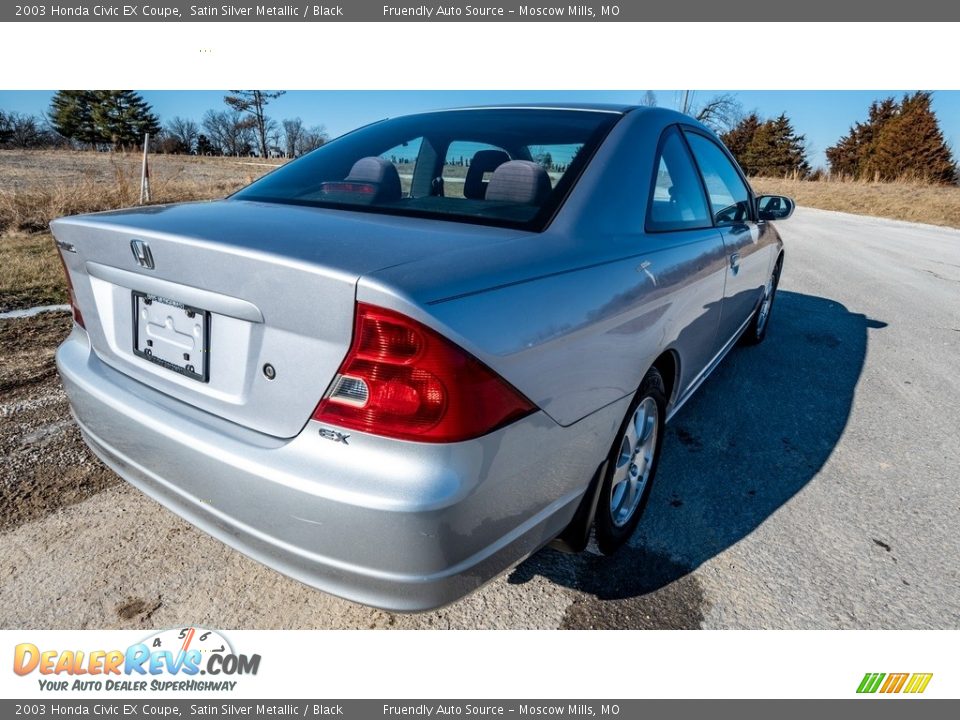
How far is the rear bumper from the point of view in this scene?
126 cm

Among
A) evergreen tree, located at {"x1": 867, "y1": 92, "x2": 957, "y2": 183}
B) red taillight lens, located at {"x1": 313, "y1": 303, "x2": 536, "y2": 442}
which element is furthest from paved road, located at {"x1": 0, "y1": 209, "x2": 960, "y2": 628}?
evergreen tree, located at {"x1": 867, "y1": 92, "x2": 957, "y2": 183}

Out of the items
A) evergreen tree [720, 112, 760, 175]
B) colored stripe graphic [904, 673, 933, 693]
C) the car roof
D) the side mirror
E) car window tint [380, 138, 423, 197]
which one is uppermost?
evergreen tree [720, 112, 760, 175]

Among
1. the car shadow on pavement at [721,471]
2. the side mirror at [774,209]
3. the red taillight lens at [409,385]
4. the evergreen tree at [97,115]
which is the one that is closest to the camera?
the red taillight lens at [409,385]

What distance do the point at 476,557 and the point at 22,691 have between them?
1.48 meters

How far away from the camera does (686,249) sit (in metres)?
2.37

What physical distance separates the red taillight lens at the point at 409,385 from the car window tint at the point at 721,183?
214cm

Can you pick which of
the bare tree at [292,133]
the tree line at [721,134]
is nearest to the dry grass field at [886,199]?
the tree line at [721,134]

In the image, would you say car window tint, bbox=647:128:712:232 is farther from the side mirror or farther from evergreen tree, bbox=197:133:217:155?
evergreen tree, bbox=197:133:217:155

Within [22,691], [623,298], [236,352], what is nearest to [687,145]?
[623,298]

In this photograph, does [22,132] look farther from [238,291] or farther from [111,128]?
[238,291]

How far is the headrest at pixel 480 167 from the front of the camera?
2.23m

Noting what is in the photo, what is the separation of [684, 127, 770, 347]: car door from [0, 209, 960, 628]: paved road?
0.64 metres

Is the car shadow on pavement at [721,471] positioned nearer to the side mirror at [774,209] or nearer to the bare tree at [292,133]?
the side mirror at [774,209]

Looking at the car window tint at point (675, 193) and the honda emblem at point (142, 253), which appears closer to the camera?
the honda emblem at point (142, 253)
